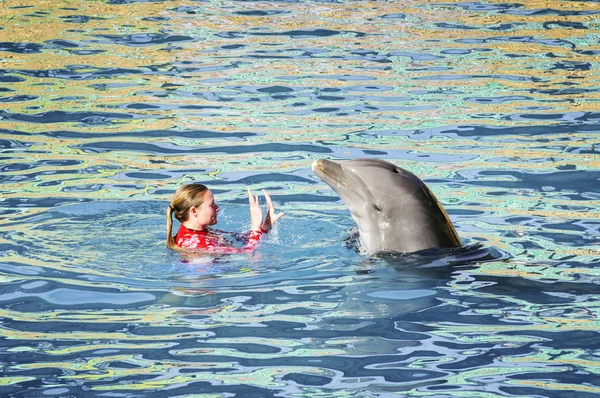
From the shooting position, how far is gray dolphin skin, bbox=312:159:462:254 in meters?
6.28

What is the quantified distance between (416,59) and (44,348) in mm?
8311

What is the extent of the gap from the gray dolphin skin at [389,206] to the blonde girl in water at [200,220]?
2.08 feet

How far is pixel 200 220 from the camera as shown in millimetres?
7027

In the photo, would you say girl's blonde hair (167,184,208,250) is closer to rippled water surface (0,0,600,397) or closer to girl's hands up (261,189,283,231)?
rippled water surface (0,0,600,397)

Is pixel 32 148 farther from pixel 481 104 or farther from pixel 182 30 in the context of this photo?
pixel 182 30

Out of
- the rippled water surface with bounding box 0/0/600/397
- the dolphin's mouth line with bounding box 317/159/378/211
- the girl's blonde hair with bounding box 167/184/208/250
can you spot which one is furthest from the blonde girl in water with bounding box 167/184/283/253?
the dolphin's mouth line with bounding box 317/159/378/211

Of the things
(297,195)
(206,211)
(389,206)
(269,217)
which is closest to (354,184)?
(389,206)

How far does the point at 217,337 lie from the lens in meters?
5.22

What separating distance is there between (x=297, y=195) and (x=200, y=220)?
132 centimetres

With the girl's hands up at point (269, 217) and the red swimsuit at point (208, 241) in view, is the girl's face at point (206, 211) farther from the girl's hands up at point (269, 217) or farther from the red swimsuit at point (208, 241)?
the girl's hands up at point (269, 217)

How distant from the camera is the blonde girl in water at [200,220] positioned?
22.6 feet

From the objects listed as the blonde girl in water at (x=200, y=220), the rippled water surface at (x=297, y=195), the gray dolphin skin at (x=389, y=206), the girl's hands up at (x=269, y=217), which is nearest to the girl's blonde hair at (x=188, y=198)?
the blonde girl in water at (x=200, y=220)

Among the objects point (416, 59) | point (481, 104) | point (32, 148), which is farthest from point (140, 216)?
point (416, 59)

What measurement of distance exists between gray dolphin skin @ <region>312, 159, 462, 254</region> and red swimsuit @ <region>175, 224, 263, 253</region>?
0.76 metres
